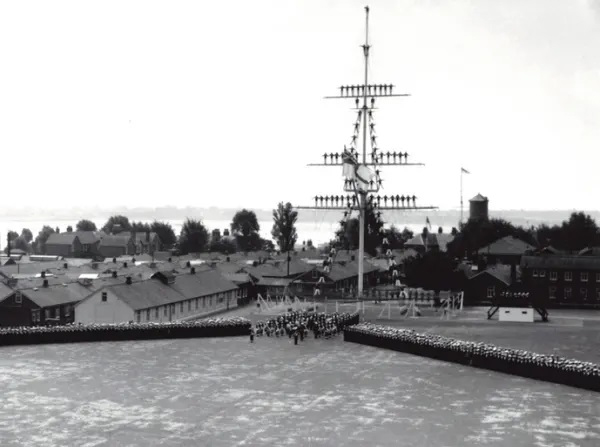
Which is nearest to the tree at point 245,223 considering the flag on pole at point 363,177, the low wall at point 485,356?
the flag on pole at point 363,177

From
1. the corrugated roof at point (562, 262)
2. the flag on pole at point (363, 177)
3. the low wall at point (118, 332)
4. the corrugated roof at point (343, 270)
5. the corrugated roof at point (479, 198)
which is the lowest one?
the low wall at point (118, 332)

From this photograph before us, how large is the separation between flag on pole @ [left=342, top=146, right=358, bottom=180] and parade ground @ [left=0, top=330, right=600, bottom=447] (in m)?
14.4

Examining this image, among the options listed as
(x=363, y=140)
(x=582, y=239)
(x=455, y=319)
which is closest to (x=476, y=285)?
(x=455, y=319)

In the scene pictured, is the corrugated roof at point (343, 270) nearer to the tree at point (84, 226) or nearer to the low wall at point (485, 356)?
the low wall at point (485, 356)

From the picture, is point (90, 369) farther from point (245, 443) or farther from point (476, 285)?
point (476, 285)

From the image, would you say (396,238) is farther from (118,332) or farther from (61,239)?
(118,332)

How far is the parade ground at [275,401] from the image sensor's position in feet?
72.0

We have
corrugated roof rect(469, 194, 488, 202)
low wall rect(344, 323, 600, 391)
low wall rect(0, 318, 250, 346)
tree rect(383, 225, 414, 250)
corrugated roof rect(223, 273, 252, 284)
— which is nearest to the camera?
low wall rect(344, 323, 600, 391)

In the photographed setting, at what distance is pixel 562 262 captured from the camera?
6575 cm

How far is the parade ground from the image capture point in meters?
21.9

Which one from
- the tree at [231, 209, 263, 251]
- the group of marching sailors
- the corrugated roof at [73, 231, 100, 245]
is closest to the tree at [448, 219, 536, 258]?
the tree at [231, 209, 263, 251]

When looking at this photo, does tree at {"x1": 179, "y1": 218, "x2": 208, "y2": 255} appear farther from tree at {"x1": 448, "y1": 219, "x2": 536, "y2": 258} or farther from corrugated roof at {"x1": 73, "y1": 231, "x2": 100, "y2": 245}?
Answer: tree at {"x1": 448, "y1": 219, "x2": 536, "y2": 258}

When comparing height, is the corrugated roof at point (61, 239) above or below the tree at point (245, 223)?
below

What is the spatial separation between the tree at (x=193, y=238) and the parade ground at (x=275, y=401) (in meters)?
107
